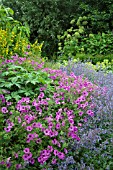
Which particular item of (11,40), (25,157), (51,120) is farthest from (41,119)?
(11,40)

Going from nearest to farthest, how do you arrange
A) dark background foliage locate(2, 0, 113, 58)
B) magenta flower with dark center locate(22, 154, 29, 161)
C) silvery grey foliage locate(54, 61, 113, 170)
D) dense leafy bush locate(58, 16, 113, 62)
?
magenta flower with dark center locate(22, 154, 29, 161), silvery grey foliage locate(54, 61, 113, 170), dense leafy bush locate(58, 16, 113, 62), dark background foliage locate(2, 0, 113, 58)

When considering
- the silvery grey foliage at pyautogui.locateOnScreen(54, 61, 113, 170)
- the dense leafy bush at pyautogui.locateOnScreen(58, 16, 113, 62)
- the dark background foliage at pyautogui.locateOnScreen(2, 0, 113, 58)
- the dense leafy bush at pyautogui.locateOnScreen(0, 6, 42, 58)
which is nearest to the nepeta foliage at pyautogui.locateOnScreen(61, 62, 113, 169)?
the silvery grey foliage at pyautogui.locateOnScreen(54, 61, 113, 170)

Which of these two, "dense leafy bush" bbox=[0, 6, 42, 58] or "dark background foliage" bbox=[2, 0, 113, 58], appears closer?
"dense leafy bush" bbox=[0, 6, 42, 58]

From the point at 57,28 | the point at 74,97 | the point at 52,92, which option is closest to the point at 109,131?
the point at 74,97

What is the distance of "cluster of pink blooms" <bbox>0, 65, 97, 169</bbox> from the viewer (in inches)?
88.7

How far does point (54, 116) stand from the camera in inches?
104

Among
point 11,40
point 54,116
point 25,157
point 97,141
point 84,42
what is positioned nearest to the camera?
point 25,157

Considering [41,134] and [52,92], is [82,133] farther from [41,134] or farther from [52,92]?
[52,92]

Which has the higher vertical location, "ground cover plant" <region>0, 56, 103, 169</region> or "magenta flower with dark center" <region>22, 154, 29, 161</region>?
"ground cover plant" <region>0, 56, 103, 169</region>

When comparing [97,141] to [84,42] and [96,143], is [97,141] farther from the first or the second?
[84,42]

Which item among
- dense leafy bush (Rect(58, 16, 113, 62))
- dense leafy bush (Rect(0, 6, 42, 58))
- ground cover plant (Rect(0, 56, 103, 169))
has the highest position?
dense leafy bush (Rect(0, 6, 42, 58))

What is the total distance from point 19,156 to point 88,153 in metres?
0.53

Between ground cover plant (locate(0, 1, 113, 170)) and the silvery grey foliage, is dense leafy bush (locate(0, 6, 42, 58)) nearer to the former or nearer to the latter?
ground cover plant (locate(0, 1, 113, 170))

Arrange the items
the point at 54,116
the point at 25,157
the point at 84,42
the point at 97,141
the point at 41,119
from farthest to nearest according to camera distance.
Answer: the point at 84,42
the point at 54,116
the point at 41,119
the point at 97,141
the point at 25,157
